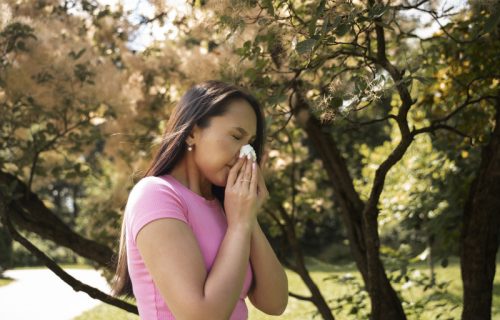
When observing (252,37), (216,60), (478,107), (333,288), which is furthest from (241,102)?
(333,288)

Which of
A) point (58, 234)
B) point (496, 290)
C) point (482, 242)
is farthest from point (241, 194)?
point (496, 290)

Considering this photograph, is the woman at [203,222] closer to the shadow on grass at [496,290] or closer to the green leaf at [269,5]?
the green leaf at [269,5]

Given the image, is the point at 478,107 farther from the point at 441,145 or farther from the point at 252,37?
the point at 252,37

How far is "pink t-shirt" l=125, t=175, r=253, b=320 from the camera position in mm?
1318

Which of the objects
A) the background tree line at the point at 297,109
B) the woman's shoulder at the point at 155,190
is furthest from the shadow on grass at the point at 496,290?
the woman's shoulder at the point at 155,190

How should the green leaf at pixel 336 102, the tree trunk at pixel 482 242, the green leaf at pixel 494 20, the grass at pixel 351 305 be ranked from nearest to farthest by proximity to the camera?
the green leaf at pixel 494 20, the green leaf at pixel 336 102, the tree trunk at pixel 482 242, the grass at pixel 351 305

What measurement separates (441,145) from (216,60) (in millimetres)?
1482

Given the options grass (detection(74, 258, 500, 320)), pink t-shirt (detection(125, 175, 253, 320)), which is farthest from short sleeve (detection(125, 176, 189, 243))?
grass (detection(74, 258, 500, 320))

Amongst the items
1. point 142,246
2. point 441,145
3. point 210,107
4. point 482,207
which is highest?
point 441,145

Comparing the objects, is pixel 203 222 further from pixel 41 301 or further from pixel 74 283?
pixel 41 301

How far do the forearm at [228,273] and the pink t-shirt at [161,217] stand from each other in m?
0.07

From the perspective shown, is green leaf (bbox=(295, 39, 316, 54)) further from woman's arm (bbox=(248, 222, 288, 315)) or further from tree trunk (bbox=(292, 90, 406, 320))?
tree trunk (bbox=(292, 90, 406, 320))

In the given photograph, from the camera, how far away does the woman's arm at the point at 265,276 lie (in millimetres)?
1489

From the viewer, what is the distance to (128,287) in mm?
1623
